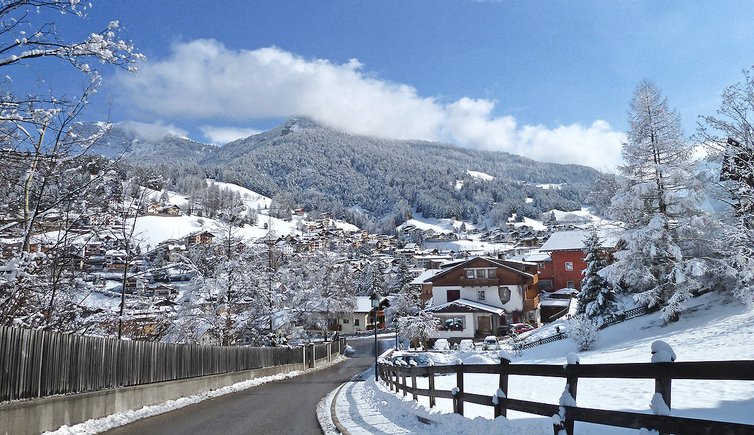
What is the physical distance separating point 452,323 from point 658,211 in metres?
36.8

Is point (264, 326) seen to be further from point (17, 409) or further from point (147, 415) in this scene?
point (17, 409)

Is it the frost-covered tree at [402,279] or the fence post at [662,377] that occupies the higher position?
the frost-covered tree at [402,279]

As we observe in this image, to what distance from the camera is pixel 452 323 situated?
63812 mm

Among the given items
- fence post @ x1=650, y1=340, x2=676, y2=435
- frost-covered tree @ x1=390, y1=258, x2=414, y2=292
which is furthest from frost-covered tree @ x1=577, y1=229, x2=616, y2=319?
frost-covered tree @ x1=390, y1=258, x2=414, y2=292

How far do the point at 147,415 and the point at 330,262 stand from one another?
253ft

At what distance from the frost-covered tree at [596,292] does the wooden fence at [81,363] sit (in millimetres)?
28319

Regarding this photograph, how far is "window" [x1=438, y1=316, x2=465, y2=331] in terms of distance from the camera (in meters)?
63.6

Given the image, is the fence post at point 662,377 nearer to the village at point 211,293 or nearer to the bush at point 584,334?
the village at point 211,293

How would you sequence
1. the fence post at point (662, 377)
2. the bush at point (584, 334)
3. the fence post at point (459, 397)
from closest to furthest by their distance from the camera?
the fence post at point (662, 377)
the fence post at point (459, 397)
the bush at point (584, 334)

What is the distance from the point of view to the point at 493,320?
212 ft

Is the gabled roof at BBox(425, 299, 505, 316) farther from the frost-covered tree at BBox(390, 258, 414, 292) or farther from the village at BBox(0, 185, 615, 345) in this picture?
the frost-covered tree at BBox(390, 258, 414, 292)

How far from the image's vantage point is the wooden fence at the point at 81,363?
8.95 m

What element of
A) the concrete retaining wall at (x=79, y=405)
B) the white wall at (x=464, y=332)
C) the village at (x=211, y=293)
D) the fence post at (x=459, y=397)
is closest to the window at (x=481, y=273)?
the village at (x=211, y=293)

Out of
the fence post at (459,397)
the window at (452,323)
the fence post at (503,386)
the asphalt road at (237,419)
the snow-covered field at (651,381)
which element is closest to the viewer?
the fence post at (503,386)
